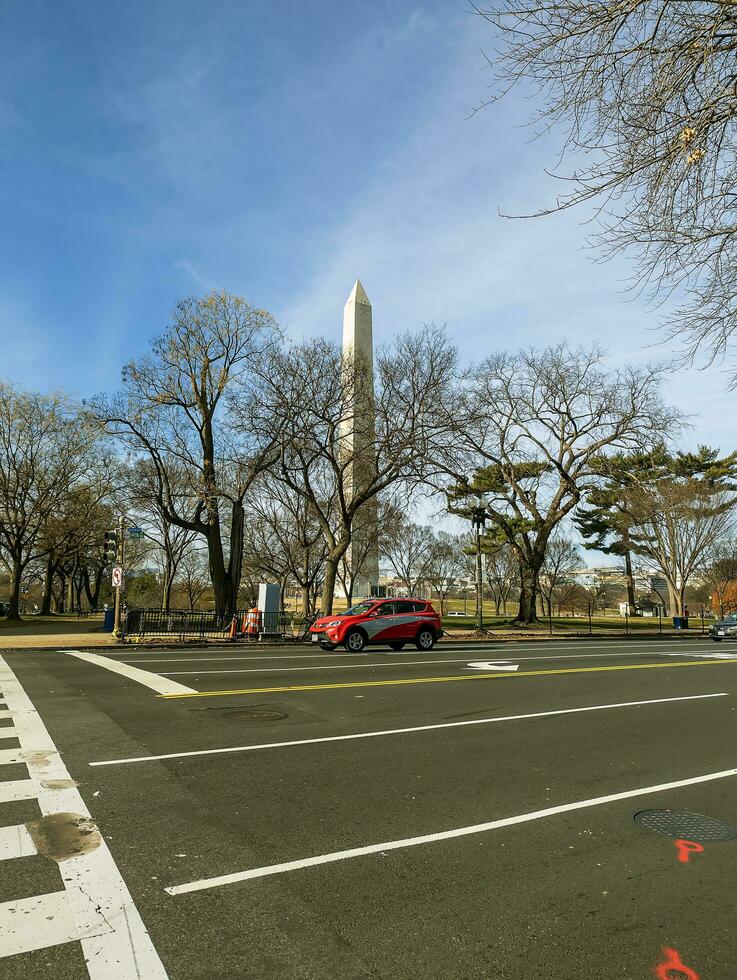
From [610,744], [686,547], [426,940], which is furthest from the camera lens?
[686,547]

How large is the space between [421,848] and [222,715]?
5.05m

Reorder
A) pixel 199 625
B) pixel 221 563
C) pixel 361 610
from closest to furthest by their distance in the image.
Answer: pixel 361 610 → pixel 199 625 → pixel 221 563

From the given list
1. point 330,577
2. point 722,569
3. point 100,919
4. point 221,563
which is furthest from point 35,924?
point 722,569

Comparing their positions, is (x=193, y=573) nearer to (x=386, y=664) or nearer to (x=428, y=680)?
(x=386, y=664)

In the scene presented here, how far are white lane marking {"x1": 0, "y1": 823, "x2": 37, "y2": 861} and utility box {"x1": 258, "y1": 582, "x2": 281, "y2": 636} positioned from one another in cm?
2108

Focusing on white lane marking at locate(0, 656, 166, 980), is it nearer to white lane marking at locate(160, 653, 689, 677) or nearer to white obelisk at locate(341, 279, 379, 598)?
white lane marking at locate(160, 653, 689, 677)

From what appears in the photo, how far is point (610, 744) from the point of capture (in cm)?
809

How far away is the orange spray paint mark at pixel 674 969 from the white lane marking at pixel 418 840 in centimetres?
178

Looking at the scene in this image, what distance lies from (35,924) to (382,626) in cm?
1826

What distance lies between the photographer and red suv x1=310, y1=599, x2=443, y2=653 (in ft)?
68.4

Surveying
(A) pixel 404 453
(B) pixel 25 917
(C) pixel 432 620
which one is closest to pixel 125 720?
(B) pixel 25 917

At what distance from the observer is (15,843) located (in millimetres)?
4512

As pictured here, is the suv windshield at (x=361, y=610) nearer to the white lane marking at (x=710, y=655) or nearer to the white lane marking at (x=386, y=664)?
the white lane marking at (x=386, y=664)

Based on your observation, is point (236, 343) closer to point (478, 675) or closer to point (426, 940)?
point (478, 675)
